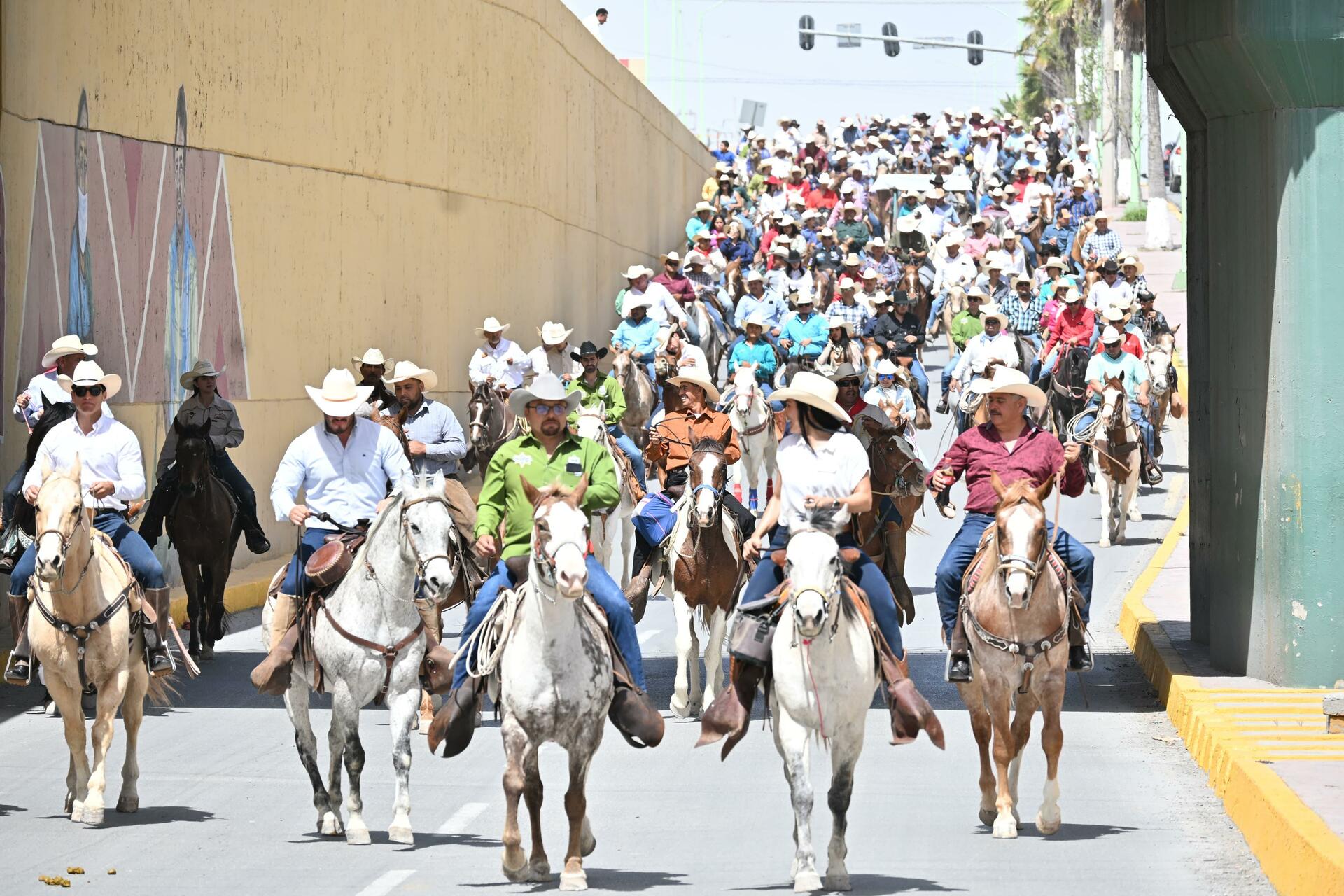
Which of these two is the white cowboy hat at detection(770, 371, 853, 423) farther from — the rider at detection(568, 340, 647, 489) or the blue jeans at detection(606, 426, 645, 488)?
the rider at detection(568, 340, 647, 489)

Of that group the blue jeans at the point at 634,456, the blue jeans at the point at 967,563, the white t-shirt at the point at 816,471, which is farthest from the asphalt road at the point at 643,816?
the blue jeans at the point at 634,456

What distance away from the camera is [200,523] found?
18.7 metres

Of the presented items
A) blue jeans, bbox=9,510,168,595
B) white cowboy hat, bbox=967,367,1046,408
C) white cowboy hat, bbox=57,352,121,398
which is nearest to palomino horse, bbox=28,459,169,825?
blue jeans, bbox=9,510,168,595

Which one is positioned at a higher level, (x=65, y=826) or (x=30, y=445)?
(x=30, y=445)

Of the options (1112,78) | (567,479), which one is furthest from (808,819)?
(1112,78)

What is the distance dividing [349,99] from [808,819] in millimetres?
Answer: 20226

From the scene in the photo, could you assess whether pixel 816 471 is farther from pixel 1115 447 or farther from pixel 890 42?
pixel 890 42

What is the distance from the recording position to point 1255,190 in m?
Result: 15.8

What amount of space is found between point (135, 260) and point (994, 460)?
40.1ft

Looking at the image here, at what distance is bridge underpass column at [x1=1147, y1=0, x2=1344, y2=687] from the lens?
15094 millimetres

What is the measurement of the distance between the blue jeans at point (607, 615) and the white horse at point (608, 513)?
23.9ft

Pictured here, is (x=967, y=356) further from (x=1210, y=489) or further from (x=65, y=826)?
(x=65, y=826)

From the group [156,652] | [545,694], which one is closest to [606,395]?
[156,652]

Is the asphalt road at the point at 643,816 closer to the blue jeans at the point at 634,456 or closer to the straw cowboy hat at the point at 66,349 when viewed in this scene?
the straw cowboy hat at the point at 66,349
